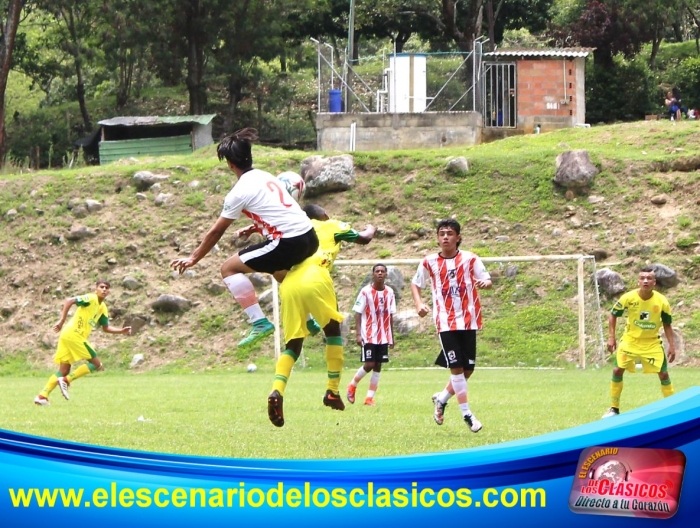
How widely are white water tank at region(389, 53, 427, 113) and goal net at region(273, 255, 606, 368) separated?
7716 millimetres

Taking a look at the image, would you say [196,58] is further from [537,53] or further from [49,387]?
[49,387]

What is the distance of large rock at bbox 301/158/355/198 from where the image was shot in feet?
97.0

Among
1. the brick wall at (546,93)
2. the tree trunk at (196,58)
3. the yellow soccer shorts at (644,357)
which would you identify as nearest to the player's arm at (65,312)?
the yellow soccer shorts at (644,357)

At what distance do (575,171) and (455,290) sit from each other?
18.9m

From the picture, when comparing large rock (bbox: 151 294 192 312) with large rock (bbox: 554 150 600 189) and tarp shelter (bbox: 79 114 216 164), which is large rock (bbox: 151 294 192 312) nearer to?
tarp shelter (bbox: 79 114 216 164)

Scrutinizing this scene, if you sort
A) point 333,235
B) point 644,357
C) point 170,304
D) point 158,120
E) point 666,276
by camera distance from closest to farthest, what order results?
point 333,235, point 644,357, point 666,276, point 170,304, point 158,120

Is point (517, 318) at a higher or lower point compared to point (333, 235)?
lower

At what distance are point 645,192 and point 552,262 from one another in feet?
12.4

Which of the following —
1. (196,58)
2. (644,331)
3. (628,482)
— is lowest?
(644,331)

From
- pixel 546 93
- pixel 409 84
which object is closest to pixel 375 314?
pixel 409 84

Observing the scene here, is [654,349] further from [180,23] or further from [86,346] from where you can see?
[180,23]

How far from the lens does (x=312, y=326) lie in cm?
880

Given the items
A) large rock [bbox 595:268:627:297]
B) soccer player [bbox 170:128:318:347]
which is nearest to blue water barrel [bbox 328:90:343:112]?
large rock [bbox 595:268:627:297]

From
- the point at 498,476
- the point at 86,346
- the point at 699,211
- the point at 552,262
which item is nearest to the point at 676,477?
the point at 498,476
